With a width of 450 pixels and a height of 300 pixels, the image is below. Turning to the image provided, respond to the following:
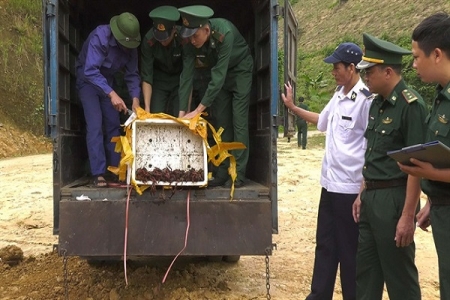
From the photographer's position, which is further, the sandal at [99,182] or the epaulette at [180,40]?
the epaulette at [180,40]

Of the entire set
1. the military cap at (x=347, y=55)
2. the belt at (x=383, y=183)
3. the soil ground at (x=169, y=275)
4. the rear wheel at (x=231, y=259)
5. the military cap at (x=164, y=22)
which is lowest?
the soil ground at (x=169, y=275)

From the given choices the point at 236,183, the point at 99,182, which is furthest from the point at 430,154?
the point at 99,182

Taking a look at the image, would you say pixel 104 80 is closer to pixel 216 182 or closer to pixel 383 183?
pixel 216 182

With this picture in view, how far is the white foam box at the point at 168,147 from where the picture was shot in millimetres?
4004

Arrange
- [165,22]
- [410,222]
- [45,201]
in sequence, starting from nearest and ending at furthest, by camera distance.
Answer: [410,222] → [165,22] → [45,201]

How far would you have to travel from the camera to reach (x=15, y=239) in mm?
6324

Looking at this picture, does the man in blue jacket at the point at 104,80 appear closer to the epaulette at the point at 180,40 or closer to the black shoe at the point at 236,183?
the epaulette at the point at 180,40

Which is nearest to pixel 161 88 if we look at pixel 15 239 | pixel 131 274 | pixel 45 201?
pixel 131 274

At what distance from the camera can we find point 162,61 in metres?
4.98

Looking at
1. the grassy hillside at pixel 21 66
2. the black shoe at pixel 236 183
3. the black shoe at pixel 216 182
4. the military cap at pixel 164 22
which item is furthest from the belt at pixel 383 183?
the grassy hillside at pixel 21 66

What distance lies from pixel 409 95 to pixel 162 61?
8.54 ft

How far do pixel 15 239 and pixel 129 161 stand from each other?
330cm

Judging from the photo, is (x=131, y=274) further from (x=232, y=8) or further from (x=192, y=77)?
(x=232, y=8)

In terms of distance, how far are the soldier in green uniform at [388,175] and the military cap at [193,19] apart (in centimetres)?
132
